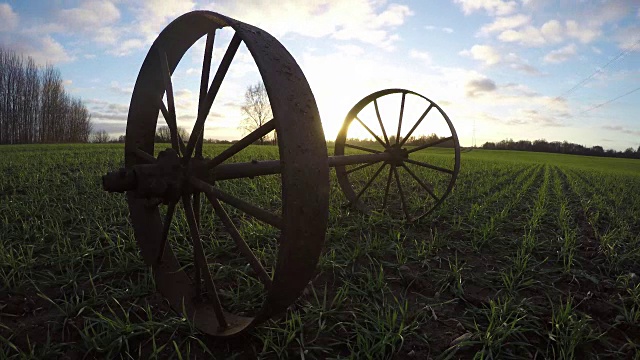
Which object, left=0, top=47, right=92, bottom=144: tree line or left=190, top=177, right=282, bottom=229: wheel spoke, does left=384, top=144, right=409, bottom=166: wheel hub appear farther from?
left=0, top=47, right=92, bottom=144: tree line

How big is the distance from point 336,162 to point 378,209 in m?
1.96

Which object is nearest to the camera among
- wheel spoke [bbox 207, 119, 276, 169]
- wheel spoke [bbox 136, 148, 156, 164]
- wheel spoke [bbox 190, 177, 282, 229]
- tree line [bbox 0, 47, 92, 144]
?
→ wheel spoke [bbox 190, 177, 282, 229]

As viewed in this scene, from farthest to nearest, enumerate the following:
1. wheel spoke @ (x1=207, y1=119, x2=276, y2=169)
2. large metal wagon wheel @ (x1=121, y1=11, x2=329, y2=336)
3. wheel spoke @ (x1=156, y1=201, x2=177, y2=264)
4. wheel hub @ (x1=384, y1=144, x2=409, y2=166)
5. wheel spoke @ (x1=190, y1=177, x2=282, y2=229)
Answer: wheel hub @ (x1=384, y1=144, x2=409, y2=166) < wheel spoke @ (x1=156, y1=201, x2=177, y2=264) < wheel spoke @ (x1=207, y1=119, x2=276, y2=169) < wheel spoke @ (x1=190, y1=177, x2=282, y2=229) < large metal wagon wheel @ (x1=121, y1=11, x2=329, y2=336)

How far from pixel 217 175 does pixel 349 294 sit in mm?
1290

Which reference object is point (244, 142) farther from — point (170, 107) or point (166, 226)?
point (166, 226)

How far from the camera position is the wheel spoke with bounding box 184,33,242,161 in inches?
81.7

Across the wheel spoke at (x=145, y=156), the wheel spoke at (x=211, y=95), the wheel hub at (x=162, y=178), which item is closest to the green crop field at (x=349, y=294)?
the wheel hub at (x=162, y=178)

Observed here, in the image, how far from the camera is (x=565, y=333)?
224cm

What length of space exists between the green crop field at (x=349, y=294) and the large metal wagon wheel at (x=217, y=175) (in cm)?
20

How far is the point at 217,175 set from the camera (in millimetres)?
2182

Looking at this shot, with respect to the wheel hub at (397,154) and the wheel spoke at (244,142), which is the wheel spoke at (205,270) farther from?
the wheel hub at (397,154)

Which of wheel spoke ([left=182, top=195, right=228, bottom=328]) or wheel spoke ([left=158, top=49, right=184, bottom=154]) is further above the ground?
wheel spoke ([left=158, top=49, right=184, bottom=154])

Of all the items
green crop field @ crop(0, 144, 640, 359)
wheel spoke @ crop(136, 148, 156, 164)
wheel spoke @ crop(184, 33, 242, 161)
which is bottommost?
green crop field @ crop(0, 144, 640, 359)

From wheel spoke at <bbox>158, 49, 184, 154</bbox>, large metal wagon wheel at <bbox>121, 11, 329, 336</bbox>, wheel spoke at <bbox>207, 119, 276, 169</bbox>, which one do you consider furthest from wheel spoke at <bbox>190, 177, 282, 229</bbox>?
wheel spoke at <bbox>158, 49, 184, 154</bbox>
